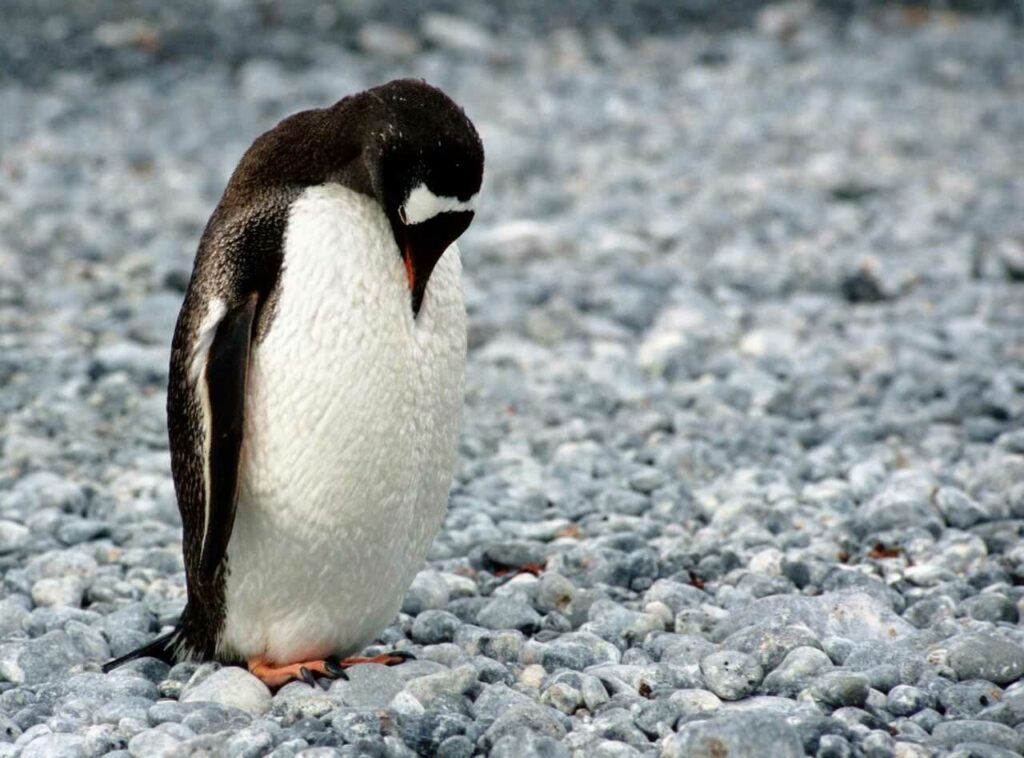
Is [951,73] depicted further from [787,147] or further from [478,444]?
[478,444]

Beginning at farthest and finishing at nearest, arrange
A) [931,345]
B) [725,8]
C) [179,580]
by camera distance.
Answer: [725,8] → [931,345] → [179,580]

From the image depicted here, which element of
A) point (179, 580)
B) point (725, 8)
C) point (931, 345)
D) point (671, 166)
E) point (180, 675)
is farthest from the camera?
point (725, 8)

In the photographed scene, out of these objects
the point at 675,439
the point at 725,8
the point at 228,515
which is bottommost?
the point at 675,439

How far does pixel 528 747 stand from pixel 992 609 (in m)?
1.45

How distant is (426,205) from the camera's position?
331 cm

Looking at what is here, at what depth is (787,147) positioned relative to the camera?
9516 millimetres

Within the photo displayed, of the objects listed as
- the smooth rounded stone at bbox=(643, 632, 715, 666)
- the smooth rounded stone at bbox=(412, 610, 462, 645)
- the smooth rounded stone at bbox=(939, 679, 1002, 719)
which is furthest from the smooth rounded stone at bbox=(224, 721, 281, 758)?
the smooth rounded stone at bbox=(939, 679, 1002, 719)

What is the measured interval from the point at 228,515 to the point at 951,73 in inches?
351

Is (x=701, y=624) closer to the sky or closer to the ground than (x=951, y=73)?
closer to the ground

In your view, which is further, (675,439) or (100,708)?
(675,439)

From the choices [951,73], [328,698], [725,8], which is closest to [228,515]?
[328,698]

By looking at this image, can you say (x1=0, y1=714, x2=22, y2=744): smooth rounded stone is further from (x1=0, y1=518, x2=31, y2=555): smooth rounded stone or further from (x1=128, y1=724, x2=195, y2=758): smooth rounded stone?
(x1=0, y1=518, x2=31, y2=555): smooth rounded stone

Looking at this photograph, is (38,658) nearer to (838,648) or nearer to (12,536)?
(12,536)

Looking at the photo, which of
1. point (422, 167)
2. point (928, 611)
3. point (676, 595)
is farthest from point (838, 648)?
point (422, 167)
